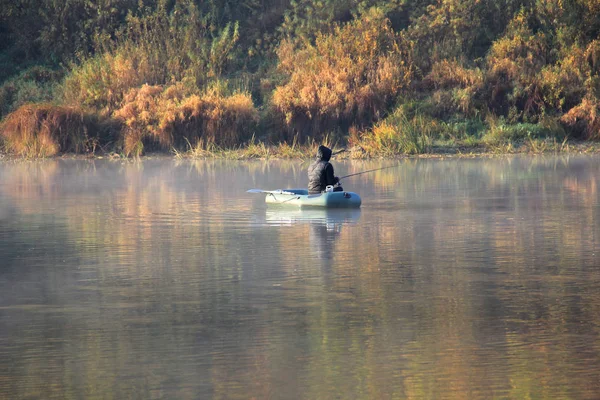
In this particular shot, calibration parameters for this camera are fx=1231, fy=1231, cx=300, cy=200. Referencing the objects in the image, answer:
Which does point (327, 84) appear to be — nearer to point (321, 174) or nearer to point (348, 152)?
point (348, 152)

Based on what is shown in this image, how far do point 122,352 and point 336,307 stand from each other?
8.29 ft

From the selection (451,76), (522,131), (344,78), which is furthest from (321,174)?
(451,76)

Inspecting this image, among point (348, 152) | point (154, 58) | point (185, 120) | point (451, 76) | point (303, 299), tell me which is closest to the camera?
point (303, 299)

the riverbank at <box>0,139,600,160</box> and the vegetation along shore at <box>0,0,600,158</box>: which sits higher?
the vegetation along shore at <box>0,0,600,158</box>

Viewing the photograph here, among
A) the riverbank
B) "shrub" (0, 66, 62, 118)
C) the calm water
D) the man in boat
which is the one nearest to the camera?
the calm water

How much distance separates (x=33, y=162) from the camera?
37.2m

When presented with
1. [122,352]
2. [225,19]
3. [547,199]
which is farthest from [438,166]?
[122,352]

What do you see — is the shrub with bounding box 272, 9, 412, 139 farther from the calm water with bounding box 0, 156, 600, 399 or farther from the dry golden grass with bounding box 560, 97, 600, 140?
the calm water with bounding box 0, 156, 600, 399

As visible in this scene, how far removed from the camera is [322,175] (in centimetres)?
2238

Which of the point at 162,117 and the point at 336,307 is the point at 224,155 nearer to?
the point at 162,117

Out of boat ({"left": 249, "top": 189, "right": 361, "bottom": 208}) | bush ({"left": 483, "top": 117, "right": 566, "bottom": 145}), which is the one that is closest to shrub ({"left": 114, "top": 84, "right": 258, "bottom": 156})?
bush ({"left": 483, "top": 117, "right": 566, "bottom": 145})

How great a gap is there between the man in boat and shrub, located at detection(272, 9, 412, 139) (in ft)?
52.8

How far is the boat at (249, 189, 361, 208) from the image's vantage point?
21.5 m

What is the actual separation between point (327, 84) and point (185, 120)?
474 centimetres
